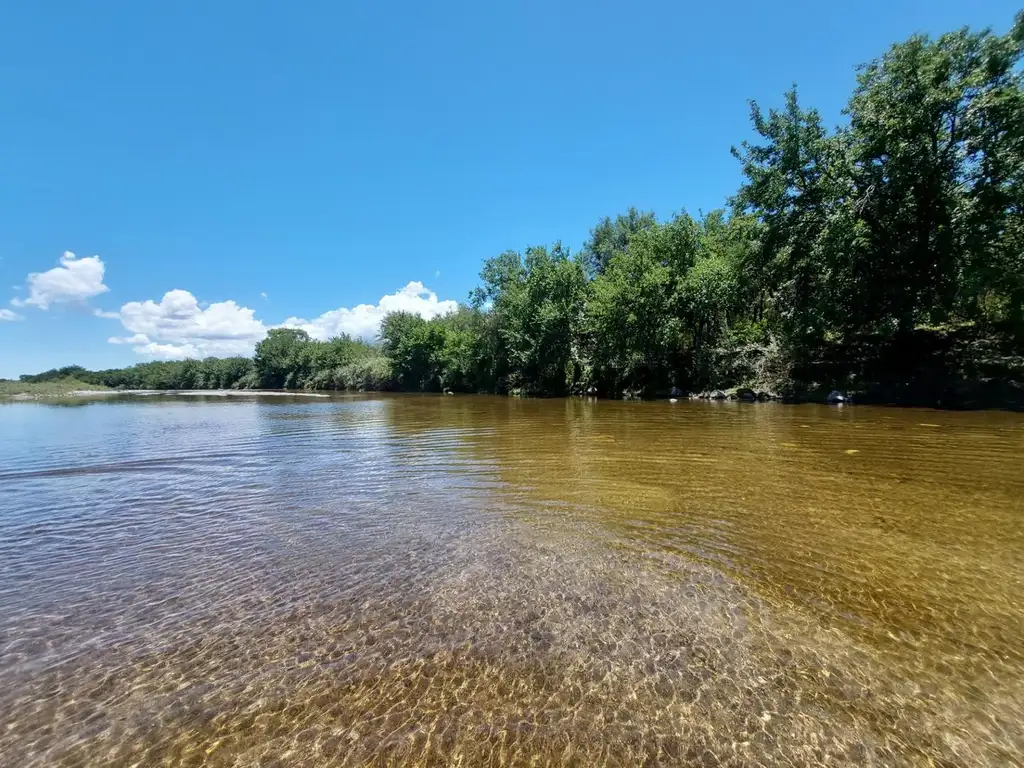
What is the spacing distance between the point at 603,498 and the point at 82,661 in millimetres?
7182

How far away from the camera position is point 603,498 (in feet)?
28.7

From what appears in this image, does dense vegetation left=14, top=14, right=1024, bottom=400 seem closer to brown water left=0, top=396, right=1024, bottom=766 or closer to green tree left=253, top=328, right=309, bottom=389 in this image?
brown water left=0, top=396, right=1024, bottom=766

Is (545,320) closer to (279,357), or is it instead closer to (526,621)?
(526,621)

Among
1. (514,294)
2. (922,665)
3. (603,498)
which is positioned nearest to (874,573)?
(922,665)

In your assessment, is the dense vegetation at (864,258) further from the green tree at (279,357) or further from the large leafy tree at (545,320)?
the green tree at (279,357)

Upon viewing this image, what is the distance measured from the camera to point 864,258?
1051 inches

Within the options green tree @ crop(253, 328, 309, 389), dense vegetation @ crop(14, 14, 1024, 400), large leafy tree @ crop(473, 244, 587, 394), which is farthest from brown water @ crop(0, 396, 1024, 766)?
green tree @ crop(253, 328, 309, 389)

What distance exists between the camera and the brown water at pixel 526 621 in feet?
10.3

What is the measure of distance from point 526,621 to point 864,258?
31.3m

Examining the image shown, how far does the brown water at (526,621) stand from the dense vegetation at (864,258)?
19539mm

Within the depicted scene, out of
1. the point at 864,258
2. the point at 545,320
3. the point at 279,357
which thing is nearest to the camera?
the point at 864,258

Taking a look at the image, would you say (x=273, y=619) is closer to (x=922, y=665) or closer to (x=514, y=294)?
(x=922, y=665)

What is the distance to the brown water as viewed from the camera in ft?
10.3

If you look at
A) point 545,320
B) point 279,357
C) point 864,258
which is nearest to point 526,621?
point 864,258
